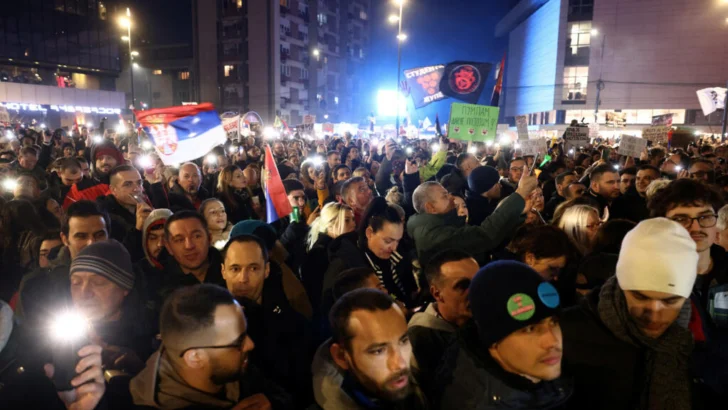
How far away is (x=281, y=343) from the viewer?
3.31m

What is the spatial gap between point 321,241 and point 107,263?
200 centimetres

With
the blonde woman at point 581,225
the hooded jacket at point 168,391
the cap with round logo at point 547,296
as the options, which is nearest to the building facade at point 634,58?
the blonde woman at point 581,225

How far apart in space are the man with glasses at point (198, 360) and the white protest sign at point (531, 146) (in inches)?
420

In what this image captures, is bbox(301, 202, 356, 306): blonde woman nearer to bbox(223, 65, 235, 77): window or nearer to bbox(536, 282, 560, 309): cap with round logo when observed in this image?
bbox(536, 282, 560, 309): cap with round logo

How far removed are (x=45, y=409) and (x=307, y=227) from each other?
4190mm

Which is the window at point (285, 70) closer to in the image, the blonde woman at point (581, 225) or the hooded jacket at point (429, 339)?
the blonde woman at point (581, 225)

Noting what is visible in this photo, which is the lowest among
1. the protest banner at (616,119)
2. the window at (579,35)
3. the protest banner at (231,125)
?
the protest banner at (231,125)

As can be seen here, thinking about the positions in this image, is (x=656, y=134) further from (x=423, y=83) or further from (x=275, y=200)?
(x=275, y=200)

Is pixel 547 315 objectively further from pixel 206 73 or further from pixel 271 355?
pixel 206 73

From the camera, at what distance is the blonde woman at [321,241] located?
442cm

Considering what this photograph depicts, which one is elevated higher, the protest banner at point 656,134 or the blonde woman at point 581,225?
the protest banner at point 656,134

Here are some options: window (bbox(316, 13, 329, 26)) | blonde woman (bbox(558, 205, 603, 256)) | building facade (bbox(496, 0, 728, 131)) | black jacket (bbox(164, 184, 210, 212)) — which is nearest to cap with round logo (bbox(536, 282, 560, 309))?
blonde woman (bbox(558, 205, 603, 256))

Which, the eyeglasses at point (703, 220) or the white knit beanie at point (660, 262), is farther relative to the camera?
the eyeglasses at point (703, 220)

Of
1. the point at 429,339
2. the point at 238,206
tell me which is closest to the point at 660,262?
the point at 429,339
